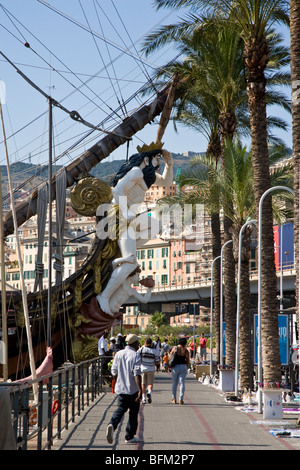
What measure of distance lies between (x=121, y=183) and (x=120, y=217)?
4.42ft

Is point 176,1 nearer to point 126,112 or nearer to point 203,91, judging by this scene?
point 203,91

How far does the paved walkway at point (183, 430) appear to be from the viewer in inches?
459

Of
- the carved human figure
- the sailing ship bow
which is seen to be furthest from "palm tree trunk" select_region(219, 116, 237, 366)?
the sailing ship bow

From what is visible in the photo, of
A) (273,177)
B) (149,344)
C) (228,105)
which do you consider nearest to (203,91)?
(228,105)

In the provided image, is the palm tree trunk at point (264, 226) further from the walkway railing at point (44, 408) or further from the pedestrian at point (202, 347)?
the pedestrian at point (202, 347)

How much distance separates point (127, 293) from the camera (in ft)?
102

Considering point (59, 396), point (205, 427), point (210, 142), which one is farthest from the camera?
point (210, 142)

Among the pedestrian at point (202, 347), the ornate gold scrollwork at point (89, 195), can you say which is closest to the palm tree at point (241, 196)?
the ornate gold scrollwork at point (89, 195)

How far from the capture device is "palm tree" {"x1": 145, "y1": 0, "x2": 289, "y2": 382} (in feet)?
64.0

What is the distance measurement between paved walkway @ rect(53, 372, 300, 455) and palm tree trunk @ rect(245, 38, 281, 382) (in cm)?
168

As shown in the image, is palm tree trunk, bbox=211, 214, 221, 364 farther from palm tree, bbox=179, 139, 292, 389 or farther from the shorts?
the shorts

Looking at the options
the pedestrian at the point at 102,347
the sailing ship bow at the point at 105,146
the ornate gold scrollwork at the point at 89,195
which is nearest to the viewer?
the pedestrian at the point at 102,347

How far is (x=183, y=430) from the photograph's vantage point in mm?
13758

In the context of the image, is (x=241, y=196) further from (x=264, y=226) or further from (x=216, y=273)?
(x=216, y=273)
